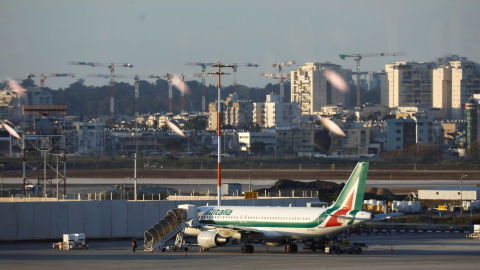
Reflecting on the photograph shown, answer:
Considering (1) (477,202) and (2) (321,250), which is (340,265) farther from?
(1) (477,202)

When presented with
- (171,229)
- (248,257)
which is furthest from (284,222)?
(171,229)

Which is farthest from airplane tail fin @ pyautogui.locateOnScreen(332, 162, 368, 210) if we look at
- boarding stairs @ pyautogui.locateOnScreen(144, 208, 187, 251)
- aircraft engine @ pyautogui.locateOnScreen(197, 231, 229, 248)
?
boarding stairs @ pyautogui.locateOnScreen(144, 208, 187, 251)

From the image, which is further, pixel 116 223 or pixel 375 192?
pixel 375 192

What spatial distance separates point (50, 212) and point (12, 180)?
74101 millimetres

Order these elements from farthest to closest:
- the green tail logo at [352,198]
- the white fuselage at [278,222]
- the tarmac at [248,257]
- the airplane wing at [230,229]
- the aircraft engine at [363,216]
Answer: the airplane wing at [230,229] → the white fuselage at [278,222] → the green tail logo at [352,198] → the aircraft engine at [363,216] → the tarmac at [248,257]

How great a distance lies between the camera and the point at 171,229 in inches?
2467

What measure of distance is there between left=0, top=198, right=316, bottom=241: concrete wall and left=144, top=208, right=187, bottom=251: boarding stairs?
8160 millimetres

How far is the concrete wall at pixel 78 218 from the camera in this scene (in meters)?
66.5

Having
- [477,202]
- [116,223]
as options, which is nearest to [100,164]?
[477,202]

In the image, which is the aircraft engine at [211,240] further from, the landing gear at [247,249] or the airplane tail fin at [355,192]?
the airplane tail fin at [355,192]

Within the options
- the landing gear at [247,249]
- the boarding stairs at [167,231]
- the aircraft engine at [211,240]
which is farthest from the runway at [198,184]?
the landing gear at [247,249]


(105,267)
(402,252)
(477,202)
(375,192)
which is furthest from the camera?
(375,192)

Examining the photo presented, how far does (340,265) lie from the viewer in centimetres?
5016

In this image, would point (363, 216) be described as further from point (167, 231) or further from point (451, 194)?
point (451, 194)
